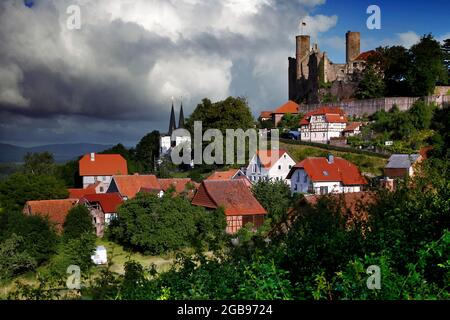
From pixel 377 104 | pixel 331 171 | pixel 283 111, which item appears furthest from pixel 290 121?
pixel 331 171

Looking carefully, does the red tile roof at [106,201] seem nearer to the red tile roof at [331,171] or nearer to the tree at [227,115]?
the red tile roof at [331,171]

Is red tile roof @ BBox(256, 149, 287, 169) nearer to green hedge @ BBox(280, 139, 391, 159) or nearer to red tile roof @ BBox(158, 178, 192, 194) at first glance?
red tile roof @ BBox(158, 178, 192, 194)

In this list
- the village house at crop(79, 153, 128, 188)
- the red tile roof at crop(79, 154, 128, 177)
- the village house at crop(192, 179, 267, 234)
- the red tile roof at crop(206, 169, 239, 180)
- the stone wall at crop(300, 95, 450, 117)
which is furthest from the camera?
the red tile roof at crop(79, 154, 128, 177)

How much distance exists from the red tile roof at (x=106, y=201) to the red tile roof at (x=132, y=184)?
247 centimetres

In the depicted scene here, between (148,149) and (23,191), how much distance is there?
1012 inches

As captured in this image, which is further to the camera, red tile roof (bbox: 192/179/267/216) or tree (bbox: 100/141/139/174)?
tree (bbox: 100/141/139/174)

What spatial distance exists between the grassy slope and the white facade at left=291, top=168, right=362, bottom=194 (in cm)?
434

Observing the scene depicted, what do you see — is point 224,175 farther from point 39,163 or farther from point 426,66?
point 39,163

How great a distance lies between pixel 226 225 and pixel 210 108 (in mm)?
21755

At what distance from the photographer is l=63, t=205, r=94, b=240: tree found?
29.0 m

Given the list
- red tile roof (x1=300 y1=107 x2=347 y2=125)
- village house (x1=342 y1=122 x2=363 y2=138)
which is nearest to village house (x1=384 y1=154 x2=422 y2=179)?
village house (x1=342 y1=122 x2=363 y2=138)

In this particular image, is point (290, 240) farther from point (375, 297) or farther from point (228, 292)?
point (375, 297)

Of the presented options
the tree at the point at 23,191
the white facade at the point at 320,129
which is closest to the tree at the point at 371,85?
the white facade at the point at 320,129

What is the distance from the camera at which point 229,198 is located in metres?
29.8
